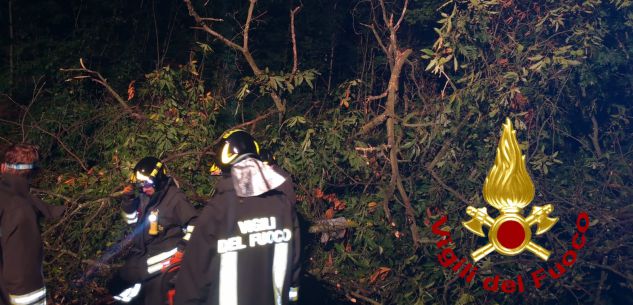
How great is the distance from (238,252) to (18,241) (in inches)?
57.5

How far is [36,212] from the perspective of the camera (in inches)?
185

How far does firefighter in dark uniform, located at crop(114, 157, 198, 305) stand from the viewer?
5.50 meters

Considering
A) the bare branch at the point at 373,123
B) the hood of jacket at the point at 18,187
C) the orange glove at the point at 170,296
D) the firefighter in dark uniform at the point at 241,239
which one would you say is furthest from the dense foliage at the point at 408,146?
the firefighter in dark uniform at the point at 241,239

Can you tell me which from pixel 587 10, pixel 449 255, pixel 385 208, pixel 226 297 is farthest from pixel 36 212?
pixel 587 10

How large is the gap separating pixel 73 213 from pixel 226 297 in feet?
8.64

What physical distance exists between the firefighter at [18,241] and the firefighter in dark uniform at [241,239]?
3.24 feet

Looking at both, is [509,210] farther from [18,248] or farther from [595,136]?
[18,248]

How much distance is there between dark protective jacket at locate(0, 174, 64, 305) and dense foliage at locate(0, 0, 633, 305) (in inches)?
76.8

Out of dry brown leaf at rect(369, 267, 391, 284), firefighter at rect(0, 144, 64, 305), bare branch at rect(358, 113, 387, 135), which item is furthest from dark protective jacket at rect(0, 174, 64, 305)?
bare branch at rect(358, 113, 387, 135)

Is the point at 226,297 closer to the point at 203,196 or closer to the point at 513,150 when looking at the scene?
the point at 203,196

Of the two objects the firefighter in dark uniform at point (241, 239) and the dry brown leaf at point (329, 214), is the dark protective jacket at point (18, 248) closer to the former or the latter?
the firefighter in dark uniform at point (241, 239)

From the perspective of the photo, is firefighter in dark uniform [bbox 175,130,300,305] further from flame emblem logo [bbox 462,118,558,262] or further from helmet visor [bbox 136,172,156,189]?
flame emblem logo [bbox 462,118,558,262]

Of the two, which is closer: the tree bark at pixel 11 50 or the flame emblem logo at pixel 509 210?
the flame emblem logo at pixel 509 210

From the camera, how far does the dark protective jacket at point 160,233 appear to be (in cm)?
551
